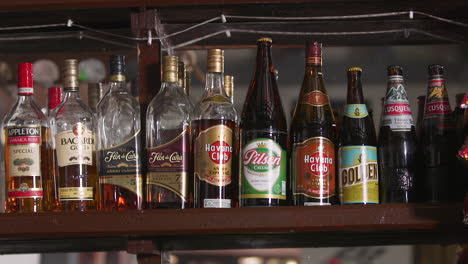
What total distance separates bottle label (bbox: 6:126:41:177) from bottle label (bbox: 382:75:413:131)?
642 millimetres

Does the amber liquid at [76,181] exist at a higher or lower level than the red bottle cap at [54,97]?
lower

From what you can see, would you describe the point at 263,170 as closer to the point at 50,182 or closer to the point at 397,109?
the point at 397,109

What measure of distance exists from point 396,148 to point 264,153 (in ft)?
0.81

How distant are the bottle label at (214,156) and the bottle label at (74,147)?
0.20 metres

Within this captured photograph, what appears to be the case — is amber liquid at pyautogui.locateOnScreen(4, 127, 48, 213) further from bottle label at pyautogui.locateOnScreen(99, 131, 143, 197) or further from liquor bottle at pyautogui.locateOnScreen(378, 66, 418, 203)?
liquor bottle at pyautogui.locateOnScreen(378, 66, 418, 203)

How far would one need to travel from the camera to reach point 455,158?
1.38 m

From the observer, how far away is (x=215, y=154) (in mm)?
1353

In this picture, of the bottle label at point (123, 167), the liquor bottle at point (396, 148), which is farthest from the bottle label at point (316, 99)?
the bottle label at point (123, 167)

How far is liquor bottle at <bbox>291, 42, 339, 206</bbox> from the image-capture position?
1.34 metres

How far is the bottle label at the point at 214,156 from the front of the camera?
4.43 feet

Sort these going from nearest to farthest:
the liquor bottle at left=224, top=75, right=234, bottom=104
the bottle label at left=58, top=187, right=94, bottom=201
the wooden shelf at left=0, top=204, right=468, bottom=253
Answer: the wooden shelf at left=0, top=204, right=468, bottom=253, the bottle label at left=58, top=187, right=94, bottom=201, the liquor bottle at left=224, top=75, right=234, bottom=104

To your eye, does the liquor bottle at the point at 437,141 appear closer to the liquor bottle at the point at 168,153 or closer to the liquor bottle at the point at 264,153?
the liquor bottle at the point at 264,153

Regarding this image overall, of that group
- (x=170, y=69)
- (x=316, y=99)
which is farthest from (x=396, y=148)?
(x=170, y=69)

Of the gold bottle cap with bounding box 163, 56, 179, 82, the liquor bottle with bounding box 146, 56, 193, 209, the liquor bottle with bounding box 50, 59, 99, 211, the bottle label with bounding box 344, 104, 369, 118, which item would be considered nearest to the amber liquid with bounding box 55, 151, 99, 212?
the liquor bottle with bounding box 50, 59, 99, 211
